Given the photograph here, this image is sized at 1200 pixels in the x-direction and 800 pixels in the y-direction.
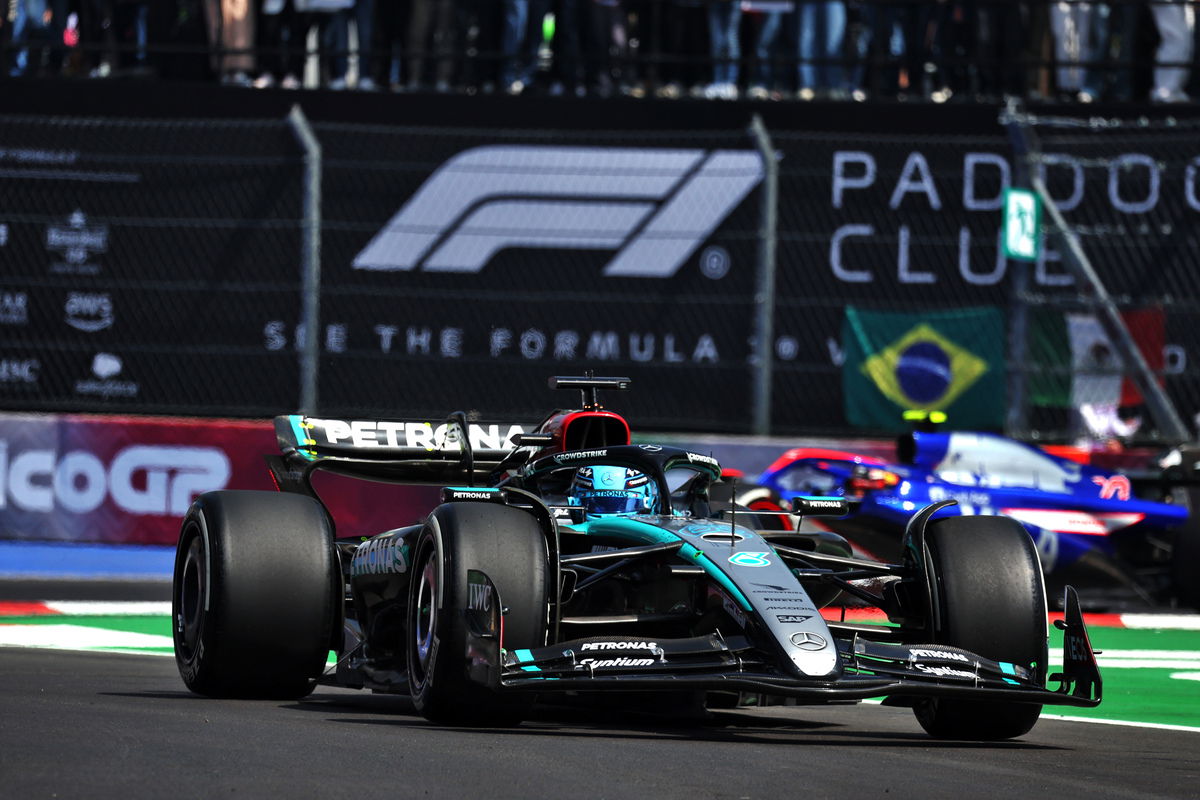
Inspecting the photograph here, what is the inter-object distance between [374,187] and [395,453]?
7.12m

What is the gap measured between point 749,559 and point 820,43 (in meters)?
10.7

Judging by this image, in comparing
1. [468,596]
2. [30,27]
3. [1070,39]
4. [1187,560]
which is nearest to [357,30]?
[30,27]

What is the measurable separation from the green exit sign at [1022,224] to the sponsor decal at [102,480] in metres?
5.28

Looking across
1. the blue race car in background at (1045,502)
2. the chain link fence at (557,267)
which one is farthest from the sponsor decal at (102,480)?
the blue race car in background at (1045,502)

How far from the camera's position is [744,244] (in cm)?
1540

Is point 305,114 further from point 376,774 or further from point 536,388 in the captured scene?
point 376,774

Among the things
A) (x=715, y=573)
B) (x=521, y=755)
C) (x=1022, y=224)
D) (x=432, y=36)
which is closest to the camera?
(x=521, y=755)

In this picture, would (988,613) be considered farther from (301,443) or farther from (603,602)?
(301,443)

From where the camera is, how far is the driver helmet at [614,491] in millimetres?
7141

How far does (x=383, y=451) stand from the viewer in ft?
27.5

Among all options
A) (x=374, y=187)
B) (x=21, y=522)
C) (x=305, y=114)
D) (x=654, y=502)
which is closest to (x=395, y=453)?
(x=654, y=502)

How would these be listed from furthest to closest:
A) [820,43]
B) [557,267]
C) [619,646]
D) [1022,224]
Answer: [820,43]
[557,267]
[1022,224]
[619,646]

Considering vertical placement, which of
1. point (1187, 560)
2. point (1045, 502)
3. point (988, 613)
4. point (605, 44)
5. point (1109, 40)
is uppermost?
point (1109, 40)

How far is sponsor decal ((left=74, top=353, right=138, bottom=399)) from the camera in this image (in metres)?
14.8
